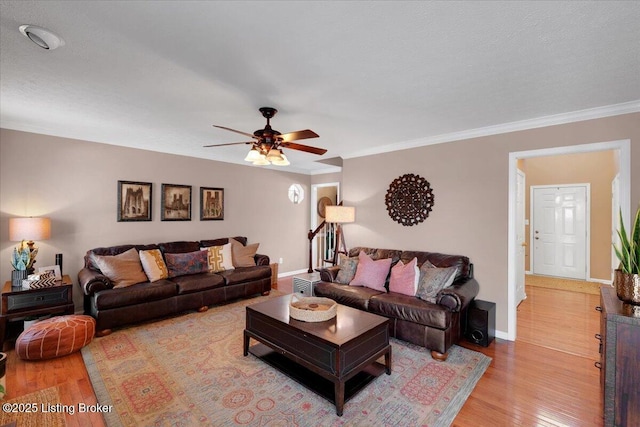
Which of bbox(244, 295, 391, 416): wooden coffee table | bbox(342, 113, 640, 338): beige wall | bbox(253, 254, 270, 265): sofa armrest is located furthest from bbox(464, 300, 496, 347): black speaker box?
bbox(253, 254, 270, 265): sofa armrest

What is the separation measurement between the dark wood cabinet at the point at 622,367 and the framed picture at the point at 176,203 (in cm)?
528

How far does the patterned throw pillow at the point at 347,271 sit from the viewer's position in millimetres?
4012

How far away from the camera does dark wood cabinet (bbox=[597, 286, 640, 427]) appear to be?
1.79 metres

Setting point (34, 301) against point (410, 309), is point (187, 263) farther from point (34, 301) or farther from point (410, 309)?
point (410, 309)

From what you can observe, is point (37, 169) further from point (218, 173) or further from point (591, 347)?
point (591, 347)

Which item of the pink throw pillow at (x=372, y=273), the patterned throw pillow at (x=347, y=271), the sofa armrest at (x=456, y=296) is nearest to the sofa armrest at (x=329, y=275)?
the patterned throw pillow at (x=347, y=271)

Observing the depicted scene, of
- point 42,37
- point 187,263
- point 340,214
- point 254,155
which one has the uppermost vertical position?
point 42,37

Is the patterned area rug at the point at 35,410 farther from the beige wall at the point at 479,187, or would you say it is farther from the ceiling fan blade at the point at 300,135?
the beige wall at the point at 479,187

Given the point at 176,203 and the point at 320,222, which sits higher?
the point at 176,203

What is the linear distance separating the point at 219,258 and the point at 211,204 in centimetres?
112

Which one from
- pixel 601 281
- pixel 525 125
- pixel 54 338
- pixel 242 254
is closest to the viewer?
pixel 54 338

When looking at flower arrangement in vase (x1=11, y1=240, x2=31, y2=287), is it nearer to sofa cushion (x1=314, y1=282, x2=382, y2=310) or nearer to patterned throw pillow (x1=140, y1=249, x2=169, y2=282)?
patterned throw pillow (x1=140, y1=249, x2=169, y2=282)

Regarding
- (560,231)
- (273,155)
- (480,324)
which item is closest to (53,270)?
(273,155)

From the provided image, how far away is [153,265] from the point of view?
4.00 m
